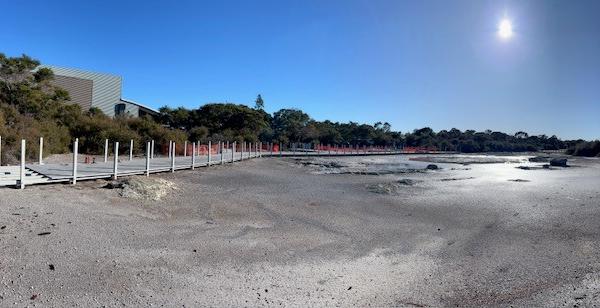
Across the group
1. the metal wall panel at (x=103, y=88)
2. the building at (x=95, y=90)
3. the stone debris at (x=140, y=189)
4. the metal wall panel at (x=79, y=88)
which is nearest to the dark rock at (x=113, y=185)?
the stone debris at (x=140, y=189)

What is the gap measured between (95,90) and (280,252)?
5467 centimetres

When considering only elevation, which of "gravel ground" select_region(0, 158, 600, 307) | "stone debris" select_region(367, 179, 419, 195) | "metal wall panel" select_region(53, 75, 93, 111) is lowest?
"gravel ground" select_region(0, 158, 600, 307)

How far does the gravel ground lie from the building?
43345 millimetres

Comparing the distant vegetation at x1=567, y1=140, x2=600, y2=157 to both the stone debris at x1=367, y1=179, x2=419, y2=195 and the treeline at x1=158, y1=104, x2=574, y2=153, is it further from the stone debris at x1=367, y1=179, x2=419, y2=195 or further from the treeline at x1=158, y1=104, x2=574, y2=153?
the stone debris at x1=367, y1=179, x2=419, y2=195

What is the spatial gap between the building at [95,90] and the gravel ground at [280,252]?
142ft

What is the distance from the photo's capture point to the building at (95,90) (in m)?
52.2

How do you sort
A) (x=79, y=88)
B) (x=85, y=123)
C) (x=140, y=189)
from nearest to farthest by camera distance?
(x=140, y=189) → (x=85, y=123) → (x=79, y=88)

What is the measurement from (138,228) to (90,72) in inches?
2104

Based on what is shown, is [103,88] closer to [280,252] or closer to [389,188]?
[389,188]

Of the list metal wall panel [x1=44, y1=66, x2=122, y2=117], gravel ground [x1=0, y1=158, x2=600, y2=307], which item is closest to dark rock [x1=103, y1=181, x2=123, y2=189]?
gravel ground [x1=0, y1=158, x2=600, y2=307]

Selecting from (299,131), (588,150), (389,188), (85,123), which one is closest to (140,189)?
(389,188)

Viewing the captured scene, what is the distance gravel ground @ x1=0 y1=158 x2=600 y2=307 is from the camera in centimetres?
571

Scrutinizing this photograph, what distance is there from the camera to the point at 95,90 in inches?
2179

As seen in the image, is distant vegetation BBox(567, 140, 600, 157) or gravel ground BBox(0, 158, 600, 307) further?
distant vegetation BBox(567, 140, 600, 157)
